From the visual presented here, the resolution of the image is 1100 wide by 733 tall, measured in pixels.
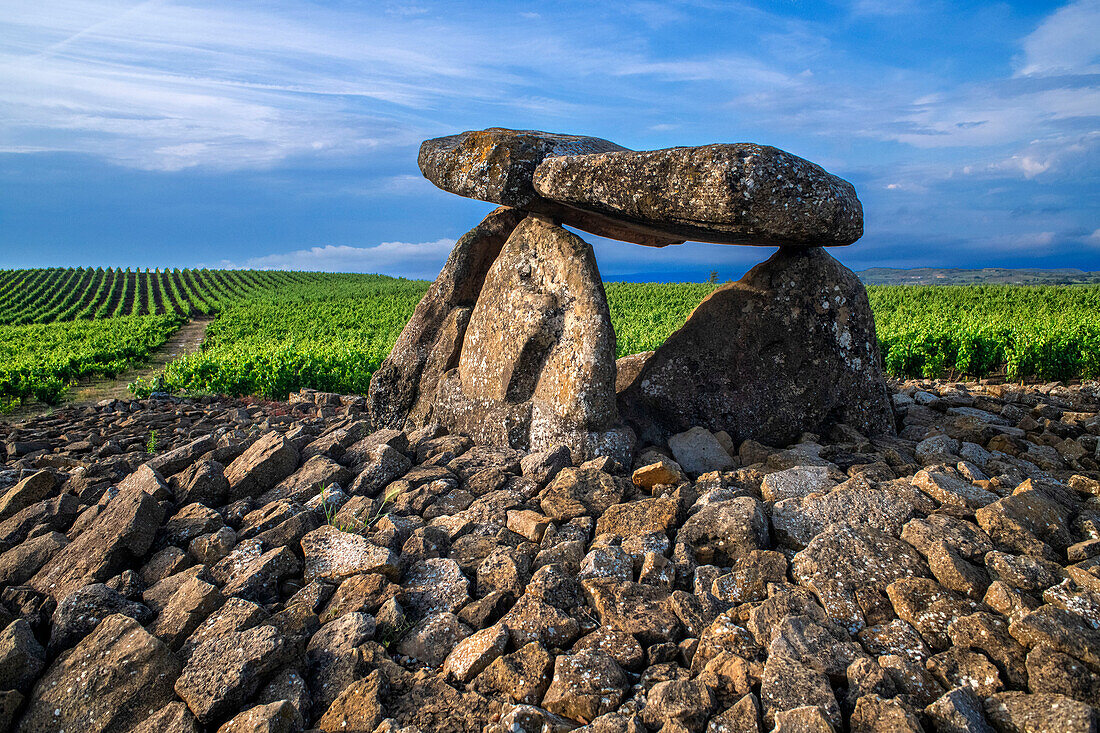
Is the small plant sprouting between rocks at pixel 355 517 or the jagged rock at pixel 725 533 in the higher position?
the jagged rock at pixel 725 533

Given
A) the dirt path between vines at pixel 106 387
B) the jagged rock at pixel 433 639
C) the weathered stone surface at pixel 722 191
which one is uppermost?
the weathered stone surface at pixel 722 191

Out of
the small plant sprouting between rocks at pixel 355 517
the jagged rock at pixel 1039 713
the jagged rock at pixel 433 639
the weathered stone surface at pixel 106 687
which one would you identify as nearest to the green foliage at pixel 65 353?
the small plant sprouting between rocks at pixel 355 517

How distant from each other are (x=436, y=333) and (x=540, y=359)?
82.1 inches

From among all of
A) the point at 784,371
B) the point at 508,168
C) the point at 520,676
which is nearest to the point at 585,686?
the point at 520,676

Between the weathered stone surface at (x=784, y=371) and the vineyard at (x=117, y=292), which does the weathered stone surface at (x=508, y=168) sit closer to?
the weathered stone surface at (x=784, y=371)

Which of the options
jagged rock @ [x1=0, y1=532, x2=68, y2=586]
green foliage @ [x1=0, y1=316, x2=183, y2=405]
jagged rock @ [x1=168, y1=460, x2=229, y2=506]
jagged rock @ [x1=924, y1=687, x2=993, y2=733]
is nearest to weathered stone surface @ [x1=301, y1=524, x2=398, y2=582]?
jagged rock @ [x1=168, y1=460, x2=229, y2=506]

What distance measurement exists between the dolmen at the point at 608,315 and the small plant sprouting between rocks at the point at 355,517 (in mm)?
1890

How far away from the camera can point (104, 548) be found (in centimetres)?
496

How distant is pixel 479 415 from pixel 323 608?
11.5ft

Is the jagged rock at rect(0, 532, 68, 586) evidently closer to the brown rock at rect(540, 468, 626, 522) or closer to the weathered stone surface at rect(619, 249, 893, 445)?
the brown rock at rect(540, 468, 626, 522)

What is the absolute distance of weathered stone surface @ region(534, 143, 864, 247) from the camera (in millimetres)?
6352

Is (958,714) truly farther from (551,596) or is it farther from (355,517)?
(355,517)

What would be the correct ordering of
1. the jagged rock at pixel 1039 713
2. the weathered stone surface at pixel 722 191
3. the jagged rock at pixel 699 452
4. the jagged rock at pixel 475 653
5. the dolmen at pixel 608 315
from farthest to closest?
the jagged rock at pixel 699 452 < the dolmen at pixel 608 315 < the weathered stone surface at pixel 722 191 < the jagged rock at pixel 475 653 < the jagged rock at pixel 1039 713

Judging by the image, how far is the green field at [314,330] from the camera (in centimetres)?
1408
